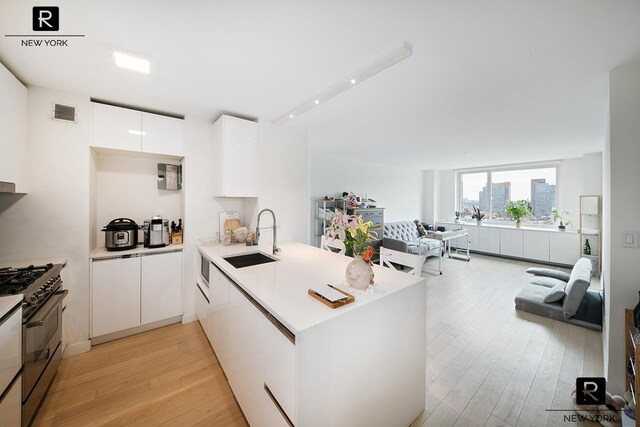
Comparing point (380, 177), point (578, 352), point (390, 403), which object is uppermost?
point (380, 177)

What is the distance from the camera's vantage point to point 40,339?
1594 mm

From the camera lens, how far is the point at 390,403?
54.6 inches

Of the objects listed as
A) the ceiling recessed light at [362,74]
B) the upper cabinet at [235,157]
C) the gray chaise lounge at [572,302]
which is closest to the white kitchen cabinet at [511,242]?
the gray chaise lounge at [572,302]

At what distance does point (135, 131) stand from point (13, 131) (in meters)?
0.82

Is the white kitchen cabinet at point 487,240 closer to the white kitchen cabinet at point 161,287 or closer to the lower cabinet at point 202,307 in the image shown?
the lower cabinet at point 202,307

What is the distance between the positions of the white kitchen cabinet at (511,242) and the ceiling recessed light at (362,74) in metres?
6.32

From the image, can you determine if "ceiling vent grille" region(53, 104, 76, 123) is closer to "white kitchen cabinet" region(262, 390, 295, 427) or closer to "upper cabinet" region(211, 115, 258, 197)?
"upper cabinet" region(211, 115, 258, 197)

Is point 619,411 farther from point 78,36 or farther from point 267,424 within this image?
point 78,36

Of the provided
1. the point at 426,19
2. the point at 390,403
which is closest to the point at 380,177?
the point at 426,19

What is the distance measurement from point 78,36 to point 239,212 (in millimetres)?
2134

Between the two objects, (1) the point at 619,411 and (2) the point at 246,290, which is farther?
(1) the point at 619,411

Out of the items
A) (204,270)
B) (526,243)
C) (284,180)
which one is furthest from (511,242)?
(204,270)

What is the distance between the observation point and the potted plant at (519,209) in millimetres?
5906

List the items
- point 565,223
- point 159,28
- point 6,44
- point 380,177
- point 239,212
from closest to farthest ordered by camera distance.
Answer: point 159,28
point 6,44
point 239,212
point 565,223
point 380,177
